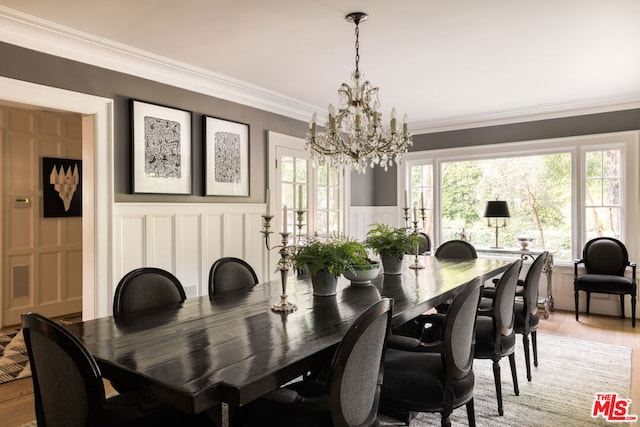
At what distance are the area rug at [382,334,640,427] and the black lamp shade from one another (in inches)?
68.8

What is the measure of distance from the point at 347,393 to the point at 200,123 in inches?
128

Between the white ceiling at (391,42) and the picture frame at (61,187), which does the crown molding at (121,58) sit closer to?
the white ceiling at (391,42)

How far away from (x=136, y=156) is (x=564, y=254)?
5.18 metres

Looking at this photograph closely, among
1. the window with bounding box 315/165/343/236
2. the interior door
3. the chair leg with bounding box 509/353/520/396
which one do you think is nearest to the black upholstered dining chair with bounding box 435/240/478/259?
the chair leg with bounding box 509/353/520/396

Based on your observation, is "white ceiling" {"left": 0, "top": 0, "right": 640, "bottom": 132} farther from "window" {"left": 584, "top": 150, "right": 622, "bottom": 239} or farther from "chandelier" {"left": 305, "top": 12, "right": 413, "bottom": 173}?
"window" {"left": 584, "top": 150, "right": 622, "bottom": 239}

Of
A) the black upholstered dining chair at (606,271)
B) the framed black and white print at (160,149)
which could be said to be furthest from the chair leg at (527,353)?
the framed black and white print at (160,149)

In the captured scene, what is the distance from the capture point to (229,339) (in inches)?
65.6

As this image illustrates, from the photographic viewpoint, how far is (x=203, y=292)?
4.12 m

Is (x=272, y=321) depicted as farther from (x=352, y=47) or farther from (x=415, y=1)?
(x=352, y=47)

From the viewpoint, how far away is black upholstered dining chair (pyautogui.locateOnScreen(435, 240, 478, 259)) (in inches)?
165

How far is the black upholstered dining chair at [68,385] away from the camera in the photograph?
1.33 meters

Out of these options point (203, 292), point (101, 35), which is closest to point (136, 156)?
point (101, 35)

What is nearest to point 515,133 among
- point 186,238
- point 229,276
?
point 186,238

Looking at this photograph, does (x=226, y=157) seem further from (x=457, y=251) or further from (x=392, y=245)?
(x=457, y=251)
